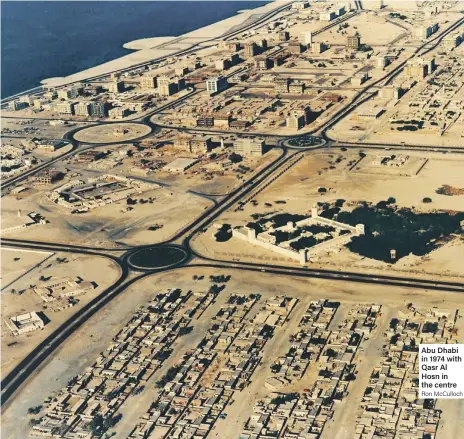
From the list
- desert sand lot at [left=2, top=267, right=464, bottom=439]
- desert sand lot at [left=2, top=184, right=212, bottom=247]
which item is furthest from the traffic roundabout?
A: desert sand lot at [left=2, top=267, right=464, bottom=439]

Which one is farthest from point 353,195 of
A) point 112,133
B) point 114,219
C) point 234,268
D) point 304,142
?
point 112,133

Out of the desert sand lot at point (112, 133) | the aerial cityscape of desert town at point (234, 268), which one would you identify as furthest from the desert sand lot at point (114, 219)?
the desert sand lot at point (112, 133)

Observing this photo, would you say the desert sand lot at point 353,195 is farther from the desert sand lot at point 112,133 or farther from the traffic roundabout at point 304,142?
the desert sand lot at point 112,133

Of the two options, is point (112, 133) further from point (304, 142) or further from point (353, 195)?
point (353, 195)

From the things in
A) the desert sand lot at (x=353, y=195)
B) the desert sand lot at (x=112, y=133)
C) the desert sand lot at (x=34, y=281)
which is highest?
the desert sand lot at (x=34, y=281)

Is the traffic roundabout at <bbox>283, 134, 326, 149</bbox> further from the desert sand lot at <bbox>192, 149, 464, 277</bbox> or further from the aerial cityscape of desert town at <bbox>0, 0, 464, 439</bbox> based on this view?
the desert sand lot at <bbox>192, 149, 464, 277</bbox>
